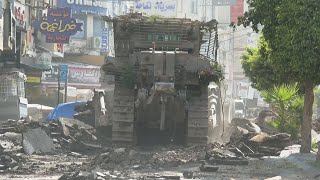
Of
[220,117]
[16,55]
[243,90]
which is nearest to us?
[220,117]

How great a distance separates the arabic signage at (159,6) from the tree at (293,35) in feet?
190

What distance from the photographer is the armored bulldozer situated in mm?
18031

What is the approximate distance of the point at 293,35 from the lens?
14523 millimetres

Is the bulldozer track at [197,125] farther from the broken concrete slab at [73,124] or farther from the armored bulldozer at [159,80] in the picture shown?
the broken concrete slab at [73,124]

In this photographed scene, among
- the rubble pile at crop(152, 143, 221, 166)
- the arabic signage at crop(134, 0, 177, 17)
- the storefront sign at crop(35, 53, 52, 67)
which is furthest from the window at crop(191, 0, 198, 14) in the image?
the rubble pile at crop(152, 143, 221, 166)

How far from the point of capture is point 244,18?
1691 centimetres

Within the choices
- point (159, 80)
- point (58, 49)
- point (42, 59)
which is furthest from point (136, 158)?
point (58, 49)

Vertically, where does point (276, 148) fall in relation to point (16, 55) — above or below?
below

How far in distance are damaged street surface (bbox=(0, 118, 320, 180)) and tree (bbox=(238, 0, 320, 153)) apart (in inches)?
56.2

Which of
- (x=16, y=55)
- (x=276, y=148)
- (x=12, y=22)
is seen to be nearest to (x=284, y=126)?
(x=276, y=148)

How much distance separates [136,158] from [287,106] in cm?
581

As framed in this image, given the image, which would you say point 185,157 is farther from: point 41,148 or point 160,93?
point 41,148

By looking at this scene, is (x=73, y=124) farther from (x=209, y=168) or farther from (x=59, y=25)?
(x=59, y=25)

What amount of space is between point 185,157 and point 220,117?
668 centimetres
